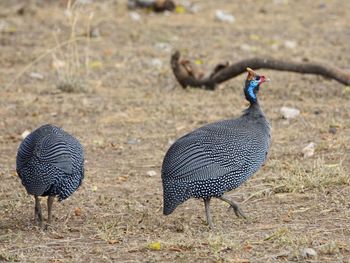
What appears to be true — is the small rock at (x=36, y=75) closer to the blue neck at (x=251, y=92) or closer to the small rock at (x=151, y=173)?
the small rock at (x=151, y=173)

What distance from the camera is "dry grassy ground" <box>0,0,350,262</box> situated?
5.34 m

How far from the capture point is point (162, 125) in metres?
8.45

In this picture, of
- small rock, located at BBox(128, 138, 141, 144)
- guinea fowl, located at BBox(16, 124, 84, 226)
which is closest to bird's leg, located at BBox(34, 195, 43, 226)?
guinea fowl, located at BBox(16, 124, 84, 226)

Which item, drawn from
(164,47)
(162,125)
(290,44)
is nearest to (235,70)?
(162,125)

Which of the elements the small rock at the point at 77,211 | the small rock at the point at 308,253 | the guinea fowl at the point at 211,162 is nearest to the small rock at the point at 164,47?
the small rock at the point at 77,211

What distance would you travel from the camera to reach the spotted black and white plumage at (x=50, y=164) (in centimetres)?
554

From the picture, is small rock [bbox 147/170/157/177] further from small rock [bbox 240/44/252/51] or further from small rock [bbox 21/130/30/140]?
small rock [bbox 240/44/252/51]

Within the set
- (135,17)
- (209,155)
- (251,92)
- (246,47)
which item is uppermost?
(251,92)

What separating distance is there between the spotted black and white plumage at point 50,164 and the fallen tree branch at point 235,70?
11.5ft

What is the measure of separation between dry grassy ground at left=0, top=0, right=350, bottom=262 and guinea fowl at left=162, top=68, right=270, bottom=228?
0.22m

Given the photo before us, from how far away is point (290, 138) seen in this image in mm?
7891

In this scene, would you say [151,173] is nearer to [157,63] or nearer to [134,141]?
[134,141]

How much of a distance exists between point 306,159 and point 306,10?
6.90 meters

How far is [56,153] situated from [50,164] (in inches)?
3.8
